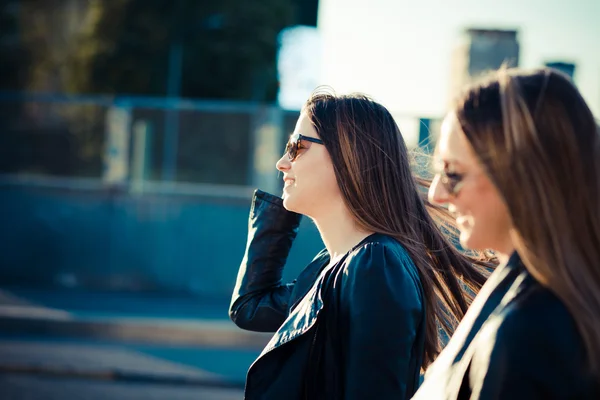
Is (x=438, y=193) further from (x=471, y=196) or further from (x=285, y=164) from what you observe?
(x=285, y=164)

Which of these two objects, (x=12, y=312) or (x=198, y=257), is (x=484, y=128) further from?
(x=198, y=257)

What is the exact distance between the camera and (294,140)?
2.26 meters

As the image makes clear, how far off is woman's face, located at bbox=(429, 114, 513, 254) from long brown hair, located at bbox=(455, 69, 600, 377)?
0.05 metres

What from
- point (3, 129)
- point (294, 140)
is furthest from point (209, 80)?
point (294, 140)

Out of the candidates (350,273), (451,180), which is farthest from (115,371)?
(451,180)

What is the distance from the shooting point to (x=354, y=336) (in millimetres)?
1799

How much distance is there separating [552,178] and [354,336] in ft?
2.42

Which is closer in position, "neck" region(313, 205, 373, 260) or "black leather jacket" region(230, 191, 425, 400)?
"black leather jacket" region(230, 191, 425, 400)

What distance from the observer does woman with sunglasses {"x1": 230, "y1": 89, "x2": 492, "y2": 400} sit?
71.1 inches

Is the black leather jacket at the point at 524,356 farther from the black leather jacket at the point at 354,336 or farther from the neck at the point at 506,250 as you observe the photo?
the black leather jacket at the point at 354,336

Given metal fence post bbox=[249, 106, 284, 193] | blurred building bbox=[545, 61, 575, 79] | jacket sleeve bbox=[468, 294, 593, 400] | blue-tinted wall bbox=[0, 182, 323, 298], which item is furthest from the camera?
metal fence post bbox=[249, 106, 284, 193]

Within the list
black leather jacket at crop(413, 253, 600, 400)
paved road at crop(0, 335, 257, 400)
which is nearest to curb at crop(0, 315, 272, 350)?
paved road at crop(0, 335, 257, 400)

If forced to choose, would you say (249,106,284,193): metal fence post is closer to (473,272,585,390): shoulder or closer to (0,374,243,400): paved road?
(0,374,243,400): paved road

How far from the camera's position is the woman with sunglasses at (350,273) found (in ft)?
5.92
